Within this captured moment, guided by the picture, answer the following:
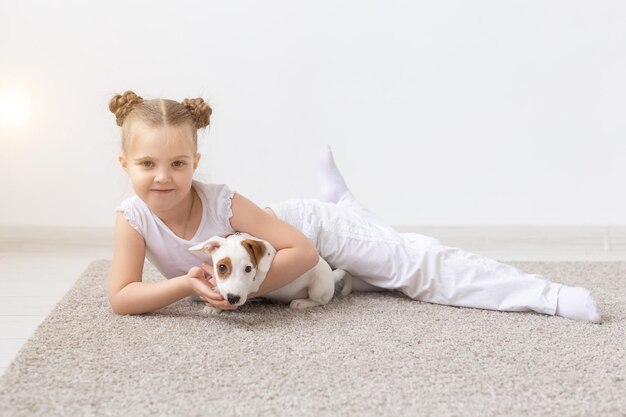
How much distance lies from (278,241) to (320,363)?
34 centimetres

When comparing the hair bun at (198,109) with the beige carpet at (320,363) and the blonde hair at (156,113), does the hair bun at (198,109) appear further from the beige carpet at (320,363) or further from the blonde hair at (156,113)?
the beige carpet at (320,363)

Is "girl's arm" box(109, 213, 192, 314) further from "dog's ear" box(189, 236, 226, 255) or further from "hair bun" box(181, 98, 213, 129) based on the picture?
"hair bun" box(181, 98, 213, 129)

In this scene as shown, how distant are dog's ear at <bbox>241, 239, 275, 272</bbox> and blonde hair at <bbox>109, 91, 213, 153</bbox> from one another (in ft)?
0.71

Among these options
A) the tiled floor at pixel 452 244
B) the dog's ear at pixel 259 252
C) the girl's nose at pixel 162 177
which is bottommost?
the tiled floor at pixel 452 244

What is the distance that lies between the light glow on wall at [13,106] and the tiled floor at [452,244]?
317 millimetres

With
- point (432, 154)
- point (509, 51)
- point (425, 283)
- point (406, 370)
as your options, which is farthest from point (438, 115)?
point (406, 370)

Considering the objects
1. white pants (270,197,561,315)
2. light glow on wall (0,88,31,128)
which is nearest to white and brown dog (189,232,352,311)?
white pants (270,197,561,315)

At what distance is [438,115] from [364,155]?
0.80ft

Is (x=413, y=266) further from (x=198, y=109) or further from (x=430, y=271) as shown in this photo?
(x=198, y=109)

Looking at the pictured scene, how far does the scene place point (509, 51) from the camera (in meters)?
2.37

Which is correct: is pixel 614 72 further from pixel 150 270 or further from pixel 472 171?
pixel 150 270

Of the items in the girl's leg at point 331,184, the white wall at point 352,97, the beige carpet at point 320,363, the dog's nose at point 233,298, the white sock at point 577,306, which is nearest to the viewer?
the beige carpet at point 320,363

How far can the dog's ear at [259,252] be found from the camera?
1381 millimetres

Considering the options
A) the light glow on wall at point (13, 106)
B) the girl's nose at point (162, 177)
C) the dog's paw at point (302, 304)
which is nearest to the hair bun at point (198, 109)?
the girl's nose at point (162, 177)
